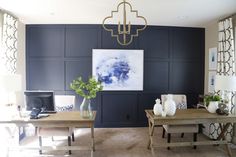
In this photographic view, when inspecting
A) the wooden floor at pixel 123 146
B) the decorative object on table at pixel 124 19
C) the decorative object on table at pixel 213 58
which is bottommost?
the wooden floor at pixel 123 146

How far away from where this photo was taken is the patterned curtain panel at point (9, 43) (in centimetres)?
389

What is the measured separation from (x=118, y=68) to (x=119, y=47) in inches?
21.7

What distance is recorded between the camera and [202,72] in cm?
537

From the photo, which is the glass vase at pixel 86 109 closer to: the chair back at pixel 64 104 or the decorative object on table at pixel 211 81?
the chair back at pixel 64 104

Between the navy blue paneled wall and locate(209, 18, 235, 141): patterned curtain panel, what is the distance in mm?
→ 985

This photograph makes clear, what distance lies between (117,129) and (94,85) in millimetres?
2204

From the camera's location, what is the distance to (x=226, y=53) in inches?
164

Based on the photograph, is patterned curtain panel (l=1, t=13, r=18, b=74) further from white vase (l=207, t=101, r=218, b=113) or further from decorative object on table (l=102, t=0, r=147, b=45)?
white vase (l=207, t=101, r=218, b=113)

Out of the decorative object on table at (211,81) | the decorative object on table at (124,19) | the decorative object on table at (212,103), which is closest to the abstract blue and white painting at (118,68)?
the decorative object on table at (124,19)

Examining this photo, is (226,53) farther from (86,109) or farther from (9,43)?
(9,43)

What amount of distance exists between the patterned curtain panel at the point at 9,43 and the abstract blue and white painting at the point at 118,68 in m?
1.84

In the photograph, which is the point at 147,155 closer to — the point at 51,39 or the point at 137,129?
→ the point at 137,129

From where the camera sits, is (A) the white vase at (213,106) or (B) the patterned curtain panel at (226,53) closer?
(A) the white vase at (213,106)

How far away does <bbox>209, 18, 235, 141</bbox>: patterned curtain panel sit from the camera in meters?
4.07
